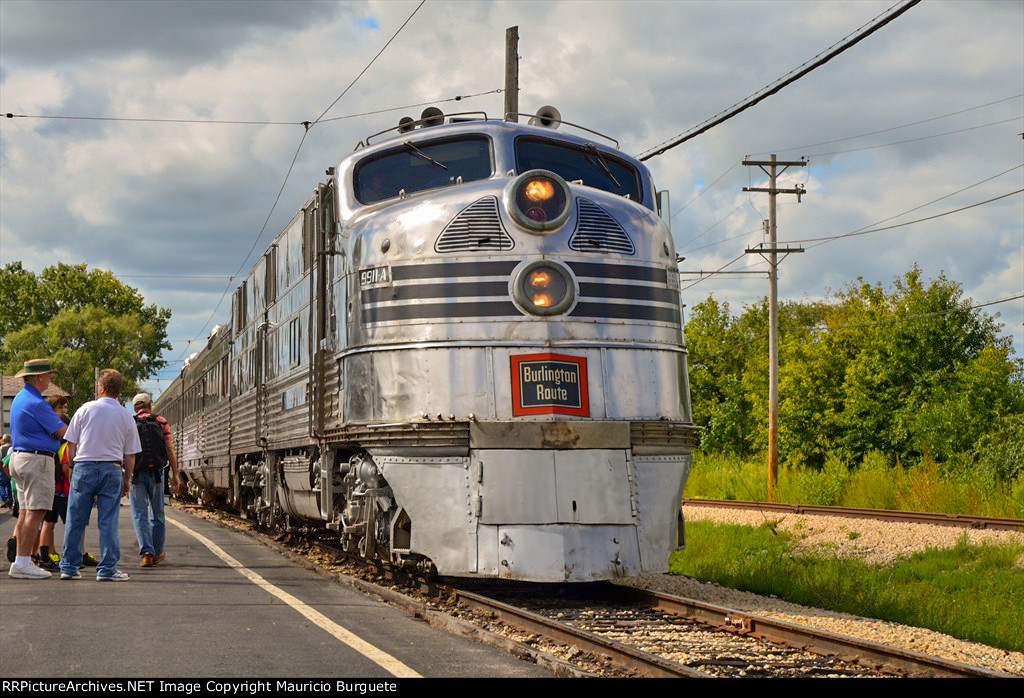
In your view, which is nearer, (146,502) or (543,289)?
(543,289)

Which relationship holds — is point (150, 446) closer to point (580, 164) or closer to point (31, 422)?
point (31, 422)

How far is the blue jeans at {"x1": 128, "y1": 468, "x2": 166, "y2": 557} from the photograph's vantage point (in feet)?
37.2

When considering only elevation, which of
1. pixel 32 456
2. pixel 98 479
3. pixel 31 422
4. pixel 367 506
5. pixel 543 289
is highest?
pixel 543 289

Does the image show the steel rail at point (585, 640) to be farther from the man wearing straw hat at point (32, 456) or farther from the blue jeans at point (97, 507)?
the man wearing straw hat at point (32, 456)

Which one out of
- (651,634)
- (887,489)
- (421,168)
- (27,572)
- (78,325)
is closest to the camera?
(651,634)

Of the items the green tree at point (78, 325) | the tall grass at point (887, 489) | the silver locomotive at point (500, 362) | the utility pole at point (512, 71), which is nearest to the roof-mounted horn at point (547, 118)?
the silver locomotive at point (500, 362)

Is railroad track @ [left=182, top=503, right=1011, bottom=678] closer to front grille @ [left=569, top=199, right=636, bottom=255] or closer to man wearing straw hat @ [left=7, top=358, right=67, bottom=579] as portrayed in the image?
man wearing straw hat @ [left=7, top=358, right=67, bottom=579]

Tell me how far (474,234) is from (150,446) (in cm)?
418

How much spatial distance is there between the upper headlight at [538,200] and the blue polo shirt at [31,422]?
172 inches

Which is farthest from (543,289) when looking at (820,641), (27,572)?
(27,572)

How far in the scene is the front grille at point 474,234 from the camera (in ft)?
30.9

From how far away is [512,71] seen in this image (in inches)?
795

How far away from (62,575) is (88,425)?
1.28 m

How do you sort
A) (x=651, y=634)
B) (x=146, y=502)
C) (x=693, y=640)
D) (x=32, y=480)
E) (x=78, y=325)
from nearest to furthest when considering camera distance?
(x=693, y=640)
(x=651, y=634)
(x=32, y=480)
(x=146, y=502)
(x=78, y=325)
